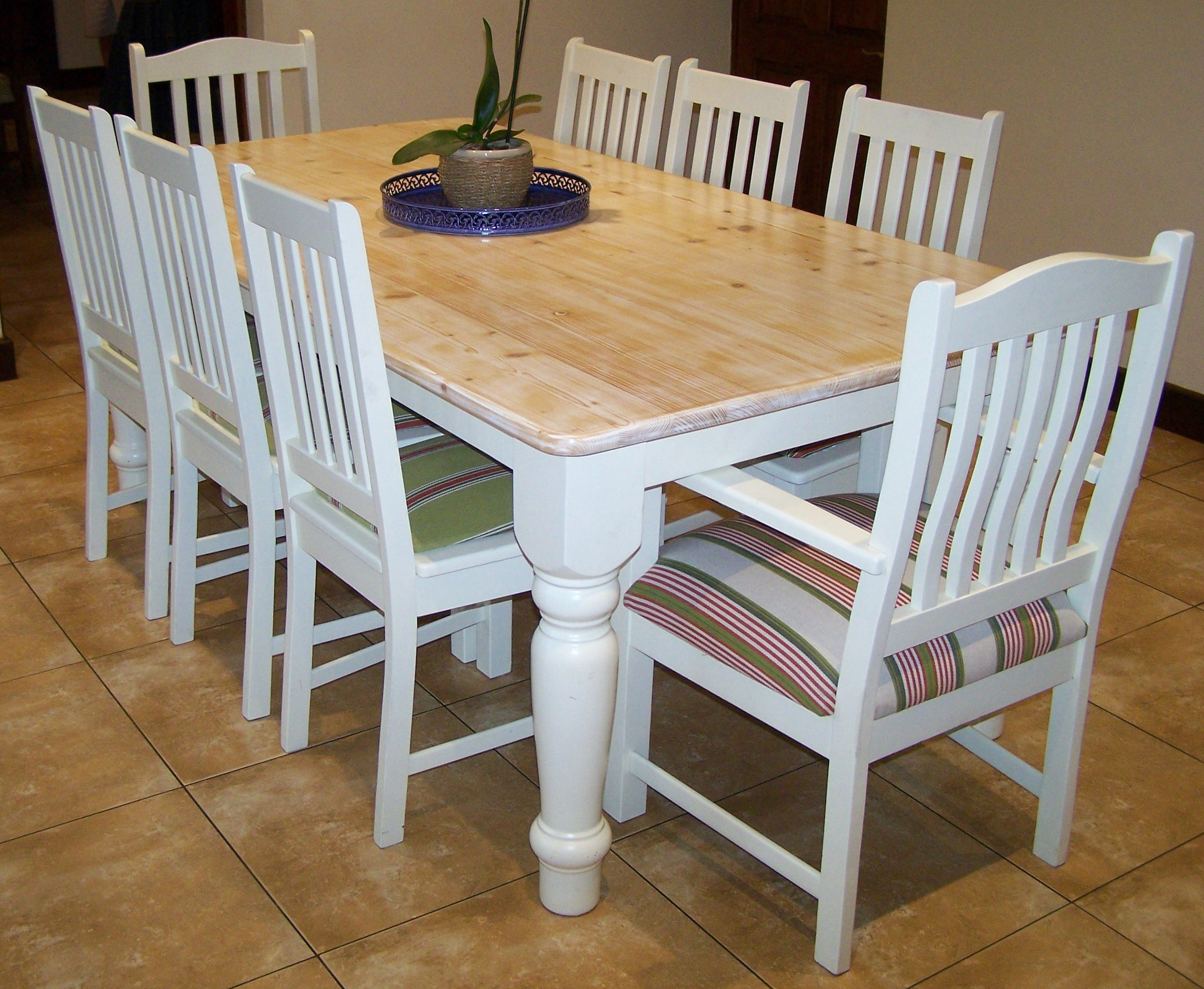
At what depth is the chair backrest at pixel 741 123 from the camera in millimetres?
2672

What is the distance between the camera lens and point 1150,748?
2.17 metres

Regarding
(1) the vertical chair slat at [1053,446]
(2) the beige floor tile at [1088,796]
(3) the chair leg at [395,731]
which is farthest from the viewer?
(2) the beige floor tile at [1088,796]

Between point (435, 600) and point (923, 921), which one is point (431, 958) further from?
point (923, 921)

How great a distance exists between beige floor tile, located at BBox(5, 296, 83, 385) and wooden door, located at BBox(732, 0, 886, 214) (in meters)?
2.58

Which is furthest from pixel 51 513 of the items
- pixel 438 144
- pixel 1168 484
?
pixel 1168 484

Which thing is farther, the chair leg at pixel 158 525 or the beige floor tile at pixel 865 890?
the chair leg at pixel 158 525

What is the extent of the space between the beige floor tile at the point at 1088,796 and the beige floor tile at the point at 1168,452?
1171mm

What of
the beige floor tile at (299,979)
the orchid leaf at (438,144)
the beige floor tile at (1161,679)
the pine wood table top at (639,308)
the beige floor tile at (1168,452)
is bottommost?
the beige floor tile at (299,979)

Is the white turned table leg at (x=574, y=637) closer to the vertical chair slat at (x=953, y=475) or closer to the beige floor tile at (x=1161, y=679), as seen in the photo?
the vertical chair slat at (x=953, y=475)

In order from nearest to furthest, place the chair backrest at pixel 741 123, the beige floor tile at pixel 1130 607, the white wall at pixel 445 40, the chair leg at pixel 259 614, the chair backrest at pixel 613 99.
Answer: the chair leg at pixel 259 614 < the beige floor tile at pixel 1130 607 < the chair backrest at pixel 741 123 < the chair backrest at pixel 613 99 < the white wall at pixel 445 40

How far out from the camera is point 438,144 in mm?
2291

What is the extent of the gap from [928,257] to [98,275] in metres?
1.46

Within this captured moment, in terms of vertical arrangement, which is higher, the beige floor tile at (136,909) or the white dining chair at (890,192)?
the white dining chair at (890,192)

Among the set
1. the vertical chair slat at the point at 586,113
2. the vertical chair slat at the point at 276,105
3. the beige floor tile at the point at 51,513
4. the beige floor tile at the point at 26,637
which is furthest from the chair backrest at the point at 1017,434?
the vertical chair slat at the point at 276,105
